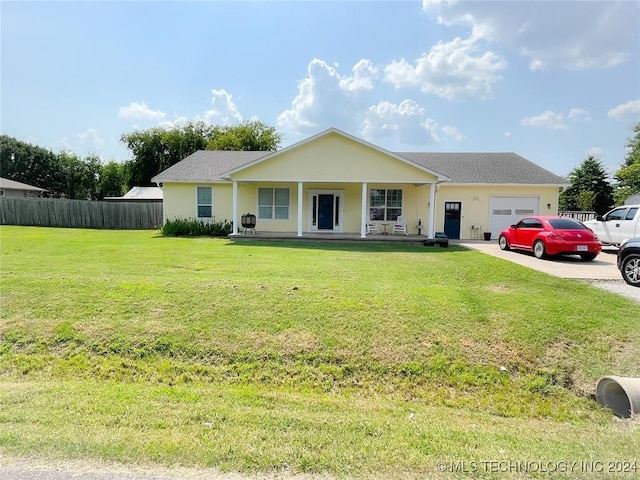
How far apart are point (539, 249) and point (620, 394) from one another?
28.5 ft

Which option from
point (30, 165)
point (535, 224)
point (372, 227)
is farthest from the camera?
point (30, 165)

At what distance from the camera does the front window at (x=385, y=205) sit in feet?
62.4

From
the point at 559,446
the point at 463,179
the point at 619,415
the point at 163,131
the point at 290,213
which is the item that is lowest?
the point at 619,415

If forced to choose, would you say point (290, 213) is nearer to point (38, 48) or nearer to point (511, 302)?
point (38, 48)

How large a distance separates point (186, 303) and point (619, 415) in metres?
6.22

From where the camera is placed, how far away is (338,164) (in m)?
16.8

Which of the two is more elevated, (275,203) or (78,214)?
(275,203)

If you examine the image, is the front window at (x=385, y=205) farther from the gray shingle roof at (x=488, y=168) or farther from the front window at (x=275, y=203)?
the front window at (x=275, y=203)

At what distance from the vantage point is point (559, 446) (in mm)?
3223

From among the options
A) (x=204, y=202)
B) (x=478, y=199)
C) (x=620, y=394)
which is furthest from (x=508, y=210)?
Answer: (x=620, y=394)

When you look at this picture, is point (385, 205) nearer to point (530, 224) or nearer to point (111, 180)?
point (530, 224)

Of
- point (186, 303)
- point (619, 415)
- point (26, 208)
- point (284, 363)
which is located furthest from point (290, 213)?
point (26, 208)

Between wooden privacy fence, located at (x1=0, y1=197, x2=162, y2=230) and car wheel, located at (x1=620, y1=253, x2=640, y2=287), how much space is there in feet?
81.8

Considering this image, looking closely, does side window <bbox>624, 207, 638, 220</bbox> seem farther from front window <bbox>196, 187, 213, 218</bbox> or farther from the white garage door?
front window <bbox>196, 187, 213, 218</bbox>
